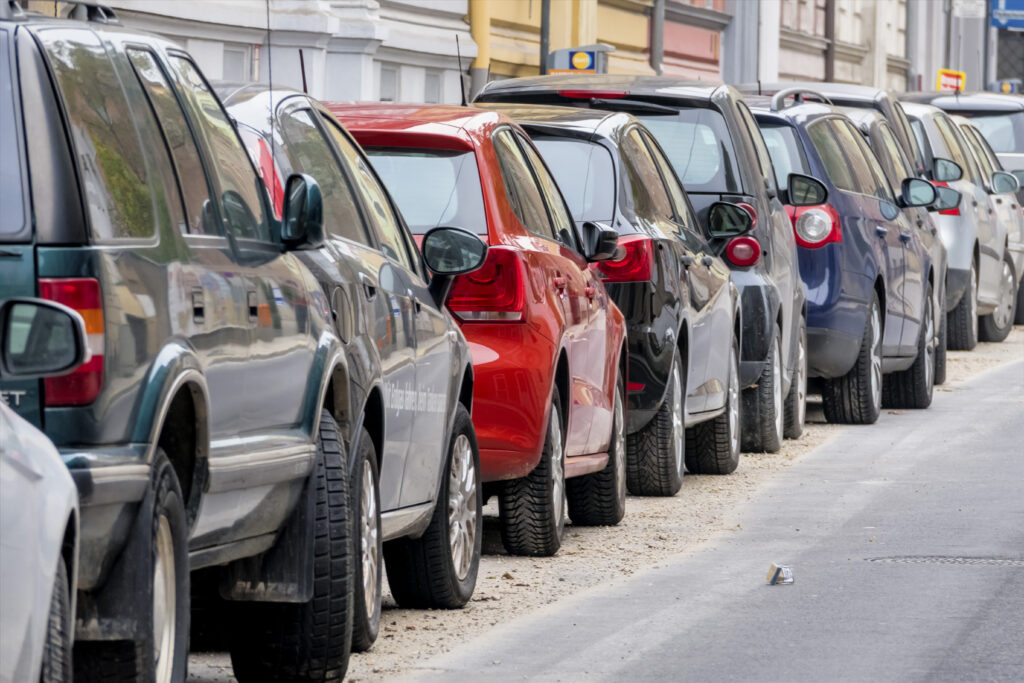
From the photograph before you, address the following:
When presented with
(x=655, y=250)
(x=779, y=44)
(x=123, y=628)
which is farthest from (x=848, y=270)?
(x=779, y=44)

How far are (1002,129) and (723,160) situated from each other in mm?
14512

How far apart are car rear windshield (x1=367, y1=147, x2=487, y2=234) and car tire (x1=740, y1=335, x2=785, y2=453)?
4.67 m

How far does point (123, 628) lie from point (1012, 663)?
287 cm

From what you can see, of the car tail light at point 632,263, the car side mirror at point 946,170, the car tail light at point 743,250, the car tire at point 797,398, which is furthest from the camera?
the car side mirror at point 946,170

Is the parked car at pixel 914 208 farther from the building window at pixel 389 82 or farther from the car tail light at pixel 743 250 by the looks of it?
the building window at pixel 389 82

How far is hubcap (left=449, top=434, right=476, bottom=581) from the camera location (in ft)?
25.6

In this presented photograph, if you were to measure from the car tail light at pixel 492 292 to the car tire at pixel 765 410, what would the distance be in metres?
4.60

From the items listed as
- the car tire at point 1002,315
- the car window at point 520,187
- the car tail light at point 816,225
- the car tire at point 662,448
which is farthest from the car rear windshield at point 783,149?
the car tire at point 1002,315

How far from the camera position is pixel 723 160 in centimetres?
1229

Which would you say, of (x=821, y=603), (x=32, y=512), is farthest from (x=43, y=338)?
(x=821, y=603)

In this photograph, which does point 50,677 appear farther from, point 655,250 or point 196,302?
point 655,250

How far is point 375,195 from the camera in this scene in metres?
7.45

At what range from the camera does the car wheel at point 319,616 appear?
6.09 meters

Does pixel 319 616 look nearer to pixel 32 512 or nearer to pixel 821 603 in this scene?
pixel 32 512
